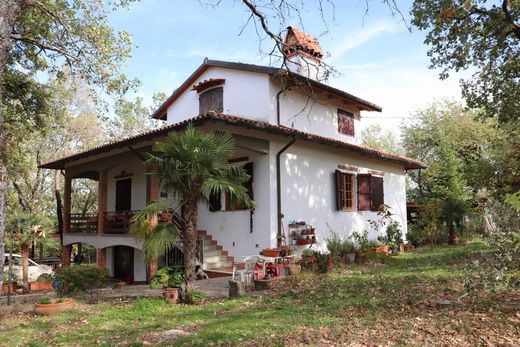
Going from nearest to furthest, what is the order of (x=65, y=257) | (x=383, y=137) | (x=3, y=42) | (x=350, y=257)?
1. (x=3, y=42)
2. (x=350, y=257)
3. (x=65, y=257)
4. (x=383, y=137)

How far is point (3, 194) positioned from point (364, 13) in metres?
5.62

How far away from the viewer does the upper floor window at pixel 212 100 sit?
14.7m

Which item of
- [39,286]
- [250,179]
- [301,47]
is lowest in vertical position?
[39,286]

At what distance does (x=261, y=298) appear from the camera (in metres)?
8.07

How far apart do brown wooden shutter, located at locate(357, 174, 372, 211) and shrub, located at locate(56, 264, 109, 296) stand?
29.2 ft

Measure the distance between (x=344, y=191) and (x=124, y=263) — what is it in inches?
343

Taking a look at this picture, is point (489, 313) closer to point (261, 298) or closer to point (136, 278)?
point (261, 298)

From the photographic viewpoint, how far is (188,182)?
7848 millimetres

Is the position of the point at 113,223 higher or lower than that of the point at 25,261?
higher

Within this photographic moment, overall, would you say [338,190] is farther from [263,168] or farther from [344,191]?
[263,168]

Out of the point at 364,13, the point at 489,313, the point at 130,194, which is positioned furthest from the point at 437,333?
the point at 130,194

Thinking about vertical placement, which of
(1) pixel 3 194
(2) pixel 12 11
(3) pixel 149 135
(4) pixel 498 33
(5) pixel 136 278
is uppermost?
(4) pixel 498 33

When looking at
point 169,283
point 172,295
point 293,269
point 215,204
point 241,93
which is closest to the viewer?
point 172,295

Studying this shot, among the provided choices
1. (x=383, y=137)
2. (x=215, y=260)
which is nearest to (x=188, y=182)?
(x=215, y=260)
